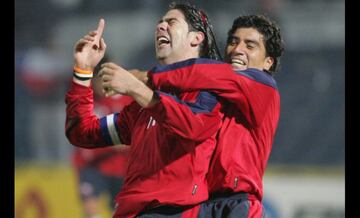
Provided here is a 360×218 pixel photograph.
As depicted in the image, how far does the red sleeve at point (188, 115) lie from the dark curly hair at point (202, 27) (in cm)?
31

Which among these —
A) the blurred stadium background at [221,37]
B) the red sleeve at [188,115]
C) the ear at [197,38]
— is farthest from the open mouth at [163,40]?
the blurred stadium background at [221,37]

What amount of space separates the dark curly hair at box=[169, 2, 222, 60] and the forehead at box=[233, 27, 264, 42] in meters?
0.19

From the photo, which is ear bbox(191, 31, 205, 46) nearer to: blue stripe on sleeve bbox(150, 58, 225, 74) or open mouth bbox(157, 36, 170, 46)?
open mouth bbox(157, 36, 170, 46)

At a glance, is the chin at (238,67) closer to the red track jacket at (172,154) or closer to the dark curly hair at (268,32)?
the dark curly hair at (268,32)

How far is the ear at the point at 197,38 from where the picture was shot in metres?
3.99

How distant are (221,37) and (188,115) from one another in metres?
5.20

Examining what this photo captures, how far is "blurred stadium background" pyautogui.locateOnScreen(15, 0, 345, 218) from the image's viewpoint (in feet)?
28.7

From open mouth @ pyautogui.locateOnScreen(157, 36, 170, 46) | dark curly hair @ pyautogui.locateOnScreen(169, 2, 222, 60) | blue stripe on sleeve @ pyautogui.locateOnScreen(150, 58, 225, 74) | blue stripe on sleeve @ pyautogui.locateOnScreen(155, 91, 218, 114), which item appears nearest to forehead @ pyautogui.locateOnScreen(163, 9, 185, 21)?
dark curly hair @ pyautogui.locateOnScreen(169, 2, 222, 60)

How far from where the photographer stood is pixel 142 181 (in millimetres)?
3824

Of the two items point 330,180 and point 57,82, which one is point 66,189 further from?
point 330,180

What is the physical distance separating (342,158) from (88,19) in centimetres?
307

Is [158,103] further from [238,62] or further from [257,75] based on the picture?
[238,62]

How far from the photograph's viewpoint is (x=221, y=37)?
346 inches
